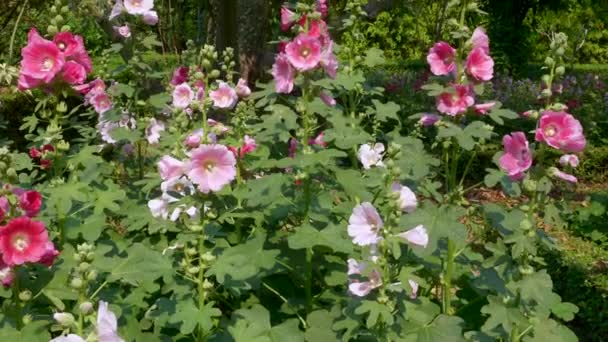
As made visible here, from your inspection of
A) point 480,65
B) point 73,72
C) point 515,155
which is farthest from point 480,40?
Result: point 73,72

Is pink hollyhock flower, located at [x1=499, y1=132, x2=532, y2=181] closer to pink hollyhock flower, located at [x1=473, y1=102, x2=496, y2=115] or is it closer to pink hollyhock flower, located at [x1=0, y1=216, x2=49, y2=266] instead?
pink hollyhock flower, located at [x1=473, y1=102, x2=496, y2=115]

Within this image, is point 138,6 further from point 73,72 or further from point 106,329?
point 106,329

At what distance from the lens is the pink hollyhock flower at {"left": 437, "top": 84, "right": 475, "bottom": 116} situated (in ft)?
7.76

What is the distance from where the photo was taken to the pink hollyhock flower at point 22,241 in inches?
72.3

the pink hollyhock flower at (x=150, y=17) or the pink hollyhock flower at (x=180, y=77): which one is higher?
the pink hollyhock flower at (x=150, y=17)

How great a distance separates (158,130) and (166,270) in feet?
3.45

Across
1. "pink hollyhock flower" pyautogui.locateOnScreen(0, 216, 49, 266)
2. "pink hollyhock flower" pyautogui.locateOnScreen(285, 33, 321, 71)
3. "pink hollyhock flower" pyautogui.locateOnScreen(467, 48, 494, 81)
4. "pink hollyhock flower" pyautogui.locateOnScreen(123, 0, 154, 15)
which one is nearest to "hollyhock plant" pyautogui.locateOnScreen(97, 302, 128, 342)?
"pink hollyhock flower" pyautogui.locateOnScreen(0, 216, 49, 266)

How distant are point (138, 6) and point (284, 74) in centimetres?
97

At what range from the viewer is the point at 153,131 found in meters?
3.11

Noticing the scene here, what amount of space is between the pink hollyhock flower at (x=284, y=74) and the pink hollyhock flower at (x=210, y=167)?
466mm

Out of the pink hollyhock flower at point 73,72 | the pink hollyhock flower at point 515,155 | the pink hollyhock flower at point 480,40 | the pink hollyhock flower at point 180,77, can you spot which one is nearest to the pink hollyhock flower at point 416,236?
the pink hollyhock flower at point 515,155

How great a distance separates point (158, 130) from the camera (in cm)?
307

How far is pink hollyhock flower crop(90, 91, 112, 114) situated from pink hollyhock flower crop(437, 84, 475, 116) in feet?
5.28

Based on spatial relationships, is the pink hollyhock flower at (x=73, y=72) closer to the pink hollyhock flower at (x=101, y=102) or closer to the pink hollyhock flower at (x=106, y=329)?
the pink hollyhock flower at (x=101, y=102)
